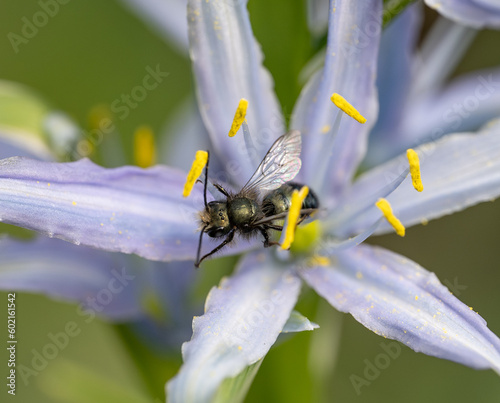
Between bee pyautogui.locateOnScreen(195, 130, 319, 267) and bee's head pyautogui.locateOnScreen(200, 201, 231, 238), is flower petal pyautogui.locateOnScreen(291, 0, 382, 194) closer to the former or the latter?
bee pyautogui.locateOnScreen(195, 130, 319, 267)

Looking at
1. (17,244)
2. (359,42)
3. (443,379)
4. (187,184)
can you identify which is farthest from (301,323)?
(443,379)

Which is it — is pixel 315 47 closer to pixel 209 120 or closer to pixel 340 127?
pixel 340 127

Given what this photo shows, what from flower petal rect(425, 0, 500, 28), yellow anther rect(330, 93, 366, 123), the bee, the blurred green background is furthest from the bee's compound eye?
the blurred green background

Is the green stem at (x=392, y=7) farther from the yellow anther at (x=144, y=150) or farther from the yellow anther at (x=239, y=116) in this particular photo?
the yellow anther at (x=144, y=150)

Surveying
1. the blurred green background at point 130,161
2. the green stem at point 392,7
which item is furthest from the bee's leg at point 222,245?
the blurred green background at point 130,161

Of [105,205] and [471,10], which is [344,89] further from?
[105,205]

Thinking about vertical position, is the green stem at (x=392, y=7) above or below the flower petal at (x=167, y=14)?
above
